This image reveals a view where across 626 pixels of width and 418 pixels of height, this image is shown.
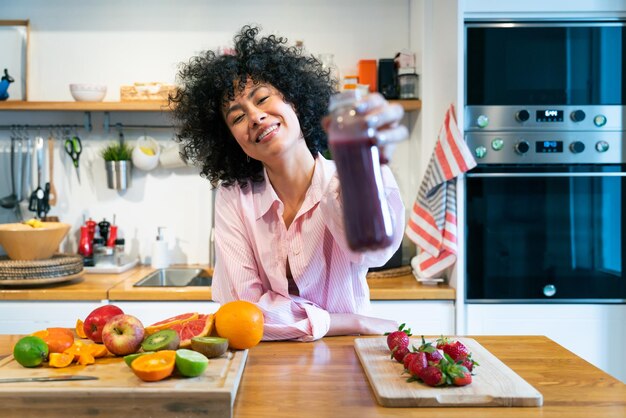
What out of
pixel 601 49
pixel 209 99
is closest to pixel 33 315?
pixel 209 99

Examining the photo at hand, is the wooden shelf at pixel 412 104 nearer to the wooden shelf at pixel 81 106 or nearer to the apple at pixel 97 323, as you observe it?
the wooden shelf at pixel 81 106

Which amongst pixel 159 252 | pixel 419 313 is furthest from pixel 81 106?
pixel 419 313

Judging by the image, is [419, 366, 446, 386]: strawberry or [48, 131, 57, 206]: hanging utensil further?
[48, 131, 57, 206]: hanging utensil

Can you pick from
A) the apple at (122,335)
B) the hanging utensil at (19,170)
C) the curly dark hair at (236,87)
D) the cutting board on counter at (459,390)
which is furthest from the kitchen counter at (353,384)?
the hanging utensil at (19,170)

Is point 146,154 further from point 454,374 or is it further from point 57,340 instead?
point 454,374

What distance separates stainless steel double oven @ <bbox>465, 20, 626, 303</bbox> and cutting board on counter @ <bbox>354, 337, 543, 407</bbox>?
1429mm

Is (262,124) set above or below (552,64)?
below

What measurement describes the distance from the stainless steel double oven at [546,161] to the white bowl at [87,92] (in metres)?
1.58

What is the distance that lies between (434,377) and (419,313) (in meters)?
1.51

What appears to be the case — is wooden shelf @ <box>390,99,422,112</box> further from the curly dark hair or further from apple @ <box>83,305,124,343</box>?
apple @ <box>83,305,124,343</box>

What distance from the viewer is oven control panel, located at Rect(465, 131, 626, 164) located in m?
2.67

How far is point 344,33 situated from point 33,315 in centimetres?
184

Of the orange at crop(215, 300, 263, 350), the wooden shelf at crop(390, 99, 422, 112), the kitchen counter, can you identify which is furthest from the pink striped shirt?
the wooden shelf at crop(390, 99, 422, 112)

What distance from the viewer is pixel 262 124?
1.72 metres
